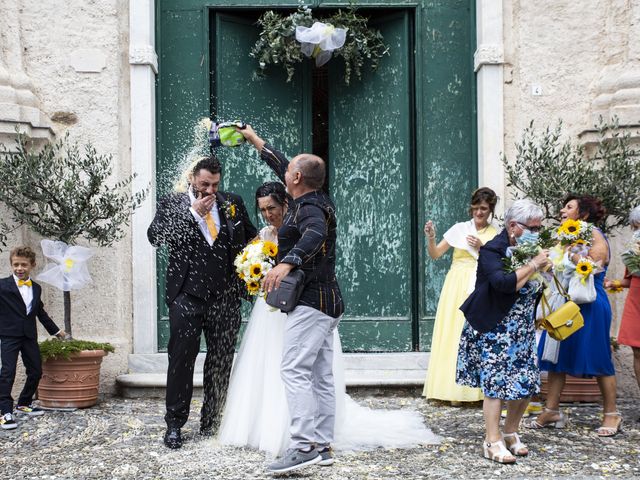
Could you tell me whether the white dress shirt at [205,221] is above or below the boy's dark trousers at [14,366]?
above

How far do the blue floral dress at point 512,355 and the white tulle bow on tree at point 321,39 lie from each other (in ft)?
12.5

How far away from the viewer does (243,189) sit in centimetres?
850

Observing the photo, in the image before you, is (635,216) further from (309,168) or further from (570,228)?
(309,168)

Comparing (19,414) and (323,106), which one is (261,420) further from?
(323,106)

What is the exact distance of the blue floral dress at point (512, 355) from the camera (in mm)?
5141

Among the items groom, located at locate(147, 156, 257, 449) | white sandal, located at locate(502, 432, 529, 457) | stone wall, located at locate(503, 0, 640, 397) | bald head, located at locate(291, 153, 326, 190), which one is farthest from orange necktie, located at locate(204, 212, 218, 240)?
stone wall, located at locate(503, 0, 640, 397)

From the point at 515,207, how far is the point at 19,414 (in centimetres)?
411

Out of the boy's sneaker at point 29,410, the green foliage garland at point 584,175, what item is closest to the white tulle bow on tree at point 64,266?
the boy's sneaker at point 29,410

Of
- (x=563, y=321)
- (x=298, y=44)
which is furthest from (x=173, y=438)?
(x=298, y=44)

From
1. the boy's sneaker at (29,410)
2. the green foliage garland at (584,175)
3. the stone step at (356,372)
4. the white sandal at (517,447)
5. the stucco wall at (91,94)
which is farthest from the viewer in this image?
the stucco wall at (91,94)

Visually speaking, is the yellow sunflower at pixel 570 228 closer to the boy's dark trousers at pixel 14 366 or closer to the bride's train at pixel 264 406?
the bride's train at pixel 264 406

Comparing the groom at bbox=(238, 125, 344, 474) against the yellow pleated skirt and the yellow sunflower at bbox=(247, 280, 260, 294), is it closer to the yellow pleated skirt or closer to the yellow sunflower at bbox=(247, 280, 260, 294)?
the yellow sunflower at bbox=(247, 280, 260, 294)

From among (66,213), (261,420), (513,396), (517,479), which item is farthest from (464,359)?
(66,213)

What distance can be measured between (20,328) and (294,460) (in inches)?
112
